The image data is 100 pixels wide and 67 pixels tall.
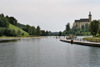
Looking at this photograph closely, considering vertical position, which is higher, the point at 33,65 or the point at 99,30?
the point at 99,30

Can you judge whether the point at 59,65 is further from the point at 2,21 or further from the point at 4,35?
the point at 2,21

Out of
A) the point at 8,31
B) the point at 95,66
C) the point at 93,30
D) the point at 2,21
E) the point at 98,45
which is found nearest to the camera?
the point at 95,66

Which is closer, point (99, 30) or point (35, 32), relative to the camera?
point (99, 30)

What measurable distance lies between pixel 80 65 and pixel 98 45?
84.8 ft

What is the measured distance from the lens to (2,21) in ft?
586

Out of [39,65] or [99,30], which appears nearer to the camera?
[39,65]

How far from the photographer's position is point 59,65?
22188 millimetres

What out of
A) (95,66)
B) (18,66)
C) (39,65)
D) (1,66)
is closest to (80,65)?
(95,66)

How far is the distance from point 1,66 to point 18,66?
240cm

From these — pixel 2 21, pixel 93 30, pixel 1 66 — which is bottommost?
pixel 1 66

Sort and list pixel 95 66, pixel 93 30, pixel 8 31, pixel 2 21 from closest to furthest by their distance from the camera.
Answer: pixel 95 66 < pixel 93 30 < pixel 8 31 < pixel 2 21

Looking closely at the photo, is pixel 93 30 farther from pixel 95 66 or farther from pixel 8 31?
pixel 8 31

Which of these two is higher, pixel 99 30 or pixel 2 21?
pixel 2 21

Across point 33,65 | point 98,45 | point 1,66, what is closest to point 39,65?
point 33,65
